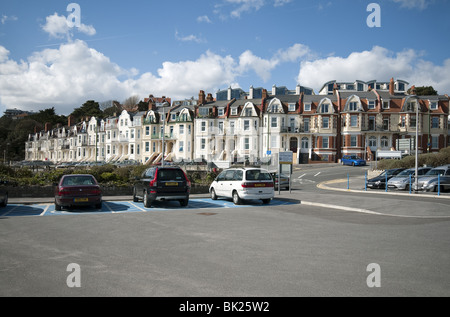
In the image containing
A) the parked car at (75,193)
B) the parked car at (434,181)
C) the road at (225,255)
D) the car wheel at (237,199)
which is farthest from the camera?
the parked car at (434,181)

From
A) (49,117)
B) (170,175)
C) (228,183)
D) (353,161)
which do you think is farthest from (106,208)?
(49,117)

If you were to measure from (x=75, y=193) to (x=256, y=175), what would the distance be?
8188mm

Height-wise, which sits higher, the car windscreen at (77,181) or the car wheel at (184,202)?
the car windscreen at (77,181)

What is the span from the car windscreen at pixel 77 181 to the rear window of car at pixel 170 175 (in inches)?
113

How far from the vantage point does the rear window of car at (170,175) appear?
1738 cm

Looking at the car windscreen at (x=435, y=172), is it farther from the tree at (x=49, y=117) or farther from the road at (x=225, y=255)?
the tree at (x=49, y=117)

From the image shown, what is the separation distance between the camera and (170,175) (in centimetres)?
1748

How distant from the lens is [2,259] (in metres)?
7.62

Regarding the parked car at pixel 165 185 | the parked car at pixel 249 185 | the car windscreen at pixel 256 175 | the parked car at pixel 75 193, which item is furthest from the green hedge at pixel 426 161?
the parked car at pixel 75 193

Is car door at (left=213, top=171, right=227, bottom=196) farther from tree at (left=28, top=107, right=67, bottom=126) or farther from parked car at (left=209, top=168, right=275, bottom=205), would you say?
tree at (left=28, top=107, right=67, bottom=126)

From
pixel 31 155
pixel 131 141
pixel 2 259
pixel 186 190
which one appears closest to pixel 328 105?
pixel 131 141
